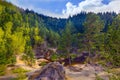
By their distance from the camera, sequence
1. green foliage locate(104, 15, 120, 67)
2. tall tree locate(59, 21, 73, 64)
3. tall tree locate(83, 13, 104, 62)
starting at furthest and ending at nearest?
tall tree locate(59, 21, 73, 64), tall tree locate(83, 13, 104, 62), green foliage locate(104, 15, 120, 67)

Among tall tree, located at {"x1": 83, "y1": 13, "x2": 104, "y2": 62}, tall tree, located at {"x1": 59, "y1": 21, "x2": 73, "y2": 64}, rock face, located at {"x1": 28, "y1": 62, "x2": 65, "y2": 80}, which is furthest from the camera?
tall tree, located at {"x1": 59, "y1": 21, "x2": 73, "y2": 64}

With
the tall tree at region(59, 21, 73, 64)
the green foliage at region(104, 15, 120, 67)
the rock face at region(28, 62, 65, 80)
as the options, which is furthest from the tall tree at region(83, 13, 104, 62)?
the green foliage at region(104, 15, 120, 67)

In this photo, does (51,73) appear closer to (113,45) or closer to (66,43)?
(113,45)

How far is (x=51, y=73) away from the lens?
46.1 metres

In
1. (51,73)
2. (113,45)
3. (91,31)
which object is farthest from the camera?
(91,31)

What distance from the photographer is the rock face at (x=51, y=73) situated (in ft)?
148

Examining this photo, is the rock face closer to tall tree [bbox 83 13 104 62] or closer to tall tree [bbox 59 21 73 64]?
tall tree [bbox 83 13 104 62]

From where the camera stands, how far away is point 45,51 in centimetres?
13438

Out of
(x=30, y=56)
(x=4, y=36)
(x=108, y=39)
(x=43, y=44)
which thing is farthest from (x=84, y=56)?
(x=108, y=39)

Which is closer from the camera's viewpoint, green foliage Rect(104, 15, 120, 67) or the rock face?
green foliage Rect(104, 15, 120, 67)

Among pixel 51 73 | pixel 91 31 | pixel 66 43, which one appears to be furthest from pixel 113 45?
pixel 66 43

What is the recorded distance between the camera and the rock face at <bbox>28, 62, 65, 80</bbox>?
4521 cm

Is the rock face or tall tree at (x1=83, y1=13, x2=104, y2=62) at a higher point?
tall tree at (x1=83, y1=13, x2=104, y2=62)

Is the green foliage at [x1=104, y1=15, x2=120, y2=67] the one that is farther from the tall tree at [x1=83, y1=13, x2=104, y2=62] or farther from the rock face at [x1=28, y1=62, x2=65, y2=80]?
the tall tree at [x1=83, y1=13, x2=104, y2=62]
